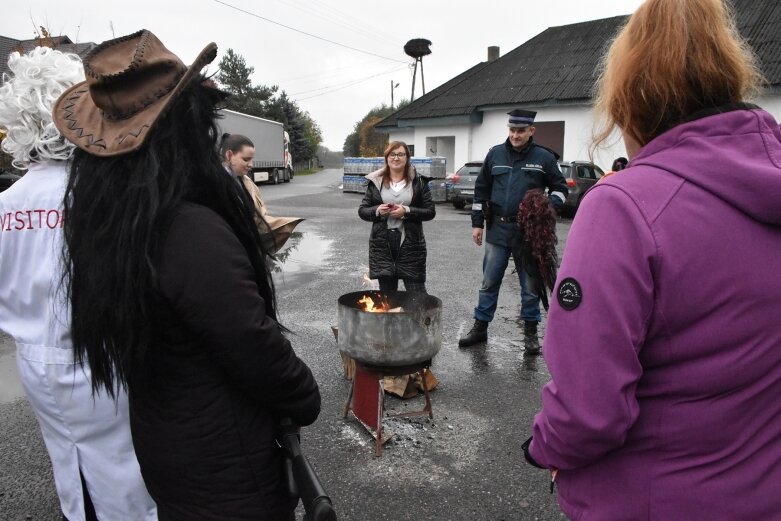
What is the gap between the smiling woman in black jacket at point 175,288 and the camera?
1280mm

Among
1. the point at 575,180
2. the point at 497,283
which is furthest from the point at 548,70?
the point at 497,283

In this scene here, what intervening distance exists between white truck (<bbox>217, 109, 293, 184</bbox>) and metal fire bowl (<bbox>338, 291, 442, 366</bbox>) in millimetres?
25468

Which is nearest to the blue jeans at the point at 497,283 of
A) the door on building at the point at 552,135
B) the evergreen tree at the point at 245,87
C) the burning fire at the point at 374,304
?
the burning fire at the point at 374,304

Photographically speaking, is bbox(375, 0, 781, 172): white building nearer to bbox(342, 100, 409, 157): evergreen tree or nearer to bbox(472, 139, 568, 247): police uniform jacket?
bbox(472, 139, 568, 247): police uniform jacket

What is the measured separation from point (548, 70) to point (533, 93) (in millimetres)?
1732

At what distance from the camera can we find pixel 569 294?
3.75 ft

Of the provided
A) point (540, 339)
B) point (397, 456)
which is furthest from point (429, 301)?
point (540, 339)

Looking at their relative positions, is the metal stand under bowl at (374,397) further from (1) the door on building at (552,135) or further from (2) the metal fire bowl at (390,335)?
(1) the door on building at (552,135)

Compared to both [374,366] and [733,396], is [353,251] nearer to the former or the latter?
[374,366]

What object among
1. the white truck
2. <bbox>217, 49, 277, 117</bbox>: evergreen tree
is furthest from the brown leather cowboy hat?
<bbox>217, 49, 277, 117</bbox>: evergreen tree

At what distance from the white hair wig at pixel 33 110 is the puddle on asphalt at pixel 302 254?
5.65 metres

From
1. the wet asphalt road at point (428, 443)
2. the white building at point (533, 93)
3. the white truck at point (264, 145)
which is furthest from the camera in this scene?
the white truck at point (264, 145)

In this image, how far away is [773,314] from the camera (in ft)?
3.58

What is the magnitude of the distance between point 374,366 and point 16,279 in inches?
82.4
